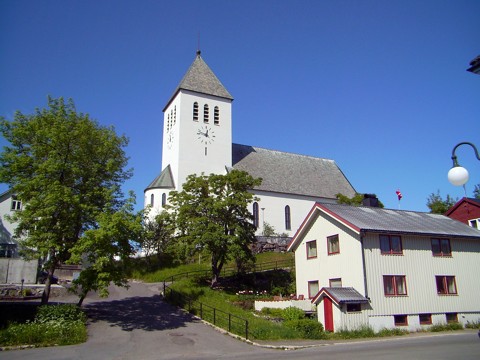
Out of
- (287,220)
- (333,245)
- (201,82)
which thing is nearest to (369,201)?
(333,245)

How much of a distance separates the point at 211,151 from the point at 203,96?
7172 millimetres

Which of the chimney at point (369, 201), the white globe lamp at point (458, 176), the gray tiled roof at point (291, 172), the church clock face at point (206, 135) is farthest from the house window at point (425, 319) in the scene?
the church clock face at point (206, 135)

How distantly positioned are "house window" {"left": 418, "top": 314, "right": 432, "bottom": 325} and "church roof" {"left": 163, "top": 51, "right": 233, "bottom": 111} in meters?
36.4

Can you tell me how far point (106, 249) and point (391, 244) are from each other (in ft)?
51.1

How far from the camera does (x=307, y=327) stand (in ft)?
66.6

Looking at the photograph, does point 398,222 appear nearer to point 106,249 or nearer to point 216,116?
point 106,249

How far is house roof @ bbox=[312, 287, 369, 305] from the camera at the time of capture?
68.6 feet

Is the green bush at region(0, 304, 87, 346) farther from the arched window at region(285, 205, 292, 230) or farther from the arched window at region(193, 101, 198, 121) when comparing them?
the arched window at region(193, 101, 198, 121)

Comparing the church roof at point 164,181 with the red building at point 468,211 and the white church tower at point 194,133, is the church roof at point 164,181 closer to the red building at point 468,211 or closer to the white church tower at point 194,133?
the white church tower at point 194,133

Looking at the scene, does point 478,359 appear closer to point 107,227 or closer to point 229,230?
point 107,227

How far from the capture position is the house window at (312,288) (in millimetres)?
26028

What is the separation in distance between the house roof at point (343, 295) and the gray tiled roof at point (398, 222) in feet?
11.1

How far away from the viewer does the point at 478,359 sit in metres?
13.1

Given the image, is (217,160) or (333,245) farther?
(217,160)
